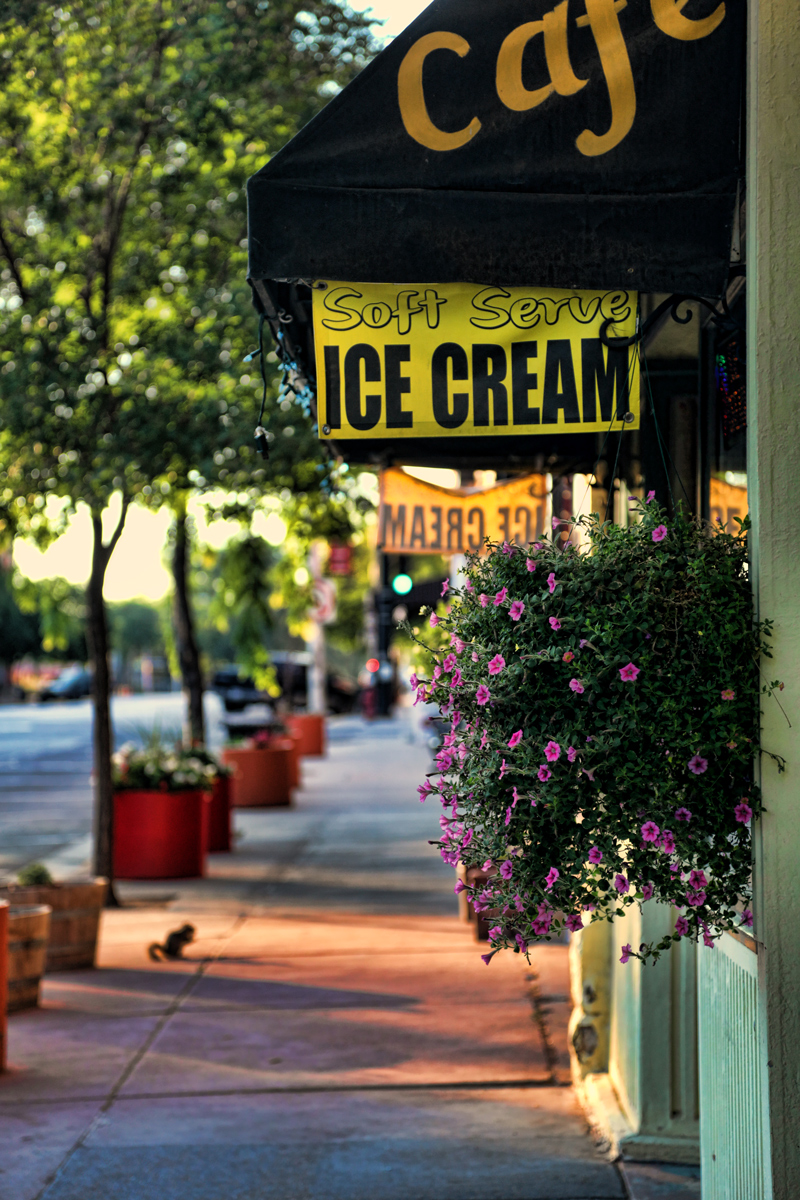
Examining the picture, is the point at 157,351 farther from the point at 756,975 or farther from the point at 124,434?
the point at 756,975

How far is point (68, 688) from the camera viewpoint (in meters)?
63.2

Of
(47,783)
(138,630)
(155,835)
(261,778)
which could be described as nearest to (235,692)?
(47,783)

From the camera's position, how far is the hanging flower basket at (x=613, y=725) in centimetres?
299

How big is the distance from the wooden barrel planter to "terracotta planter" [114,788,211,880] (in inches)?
178

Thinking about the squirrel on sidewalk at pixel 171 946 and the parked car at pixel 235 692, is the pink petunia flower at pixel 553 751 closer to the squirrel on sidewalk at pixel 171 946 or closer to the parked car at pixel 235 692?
the squirrel on sidewalk at pixel 171 946

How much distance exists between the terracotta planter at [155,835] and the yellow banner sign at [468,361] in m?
8.58

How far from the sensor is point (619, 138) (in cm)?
344

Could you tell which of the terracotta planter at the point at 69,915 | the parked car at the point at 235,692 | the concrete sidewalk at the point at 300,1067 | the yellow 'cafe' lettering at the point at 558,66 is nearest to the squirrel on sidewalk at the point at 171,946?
the concrete sidewalk at the point at 300,1067

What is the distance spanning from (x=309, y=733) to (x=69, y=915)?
19.4 m

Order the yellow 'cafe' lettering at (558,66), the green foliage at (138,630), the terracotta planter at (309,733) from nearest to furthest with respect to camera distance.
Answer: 1. the yellow 'cafe' lettering at (558,66)
2. the terracotta planter at (309,733)
3. the green foliage at (138,630)

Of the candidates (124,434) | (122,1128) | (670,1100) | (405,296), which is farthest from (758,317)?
(124,434)

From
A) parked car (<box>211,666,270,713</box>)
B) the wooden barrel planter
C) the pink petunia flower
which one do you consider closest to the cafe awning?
the pink petunia flower

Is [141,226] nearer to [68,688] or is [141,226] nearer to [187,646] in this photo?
[187,646]

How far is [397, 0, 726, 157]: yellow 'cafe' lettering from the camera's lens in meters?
3.41
